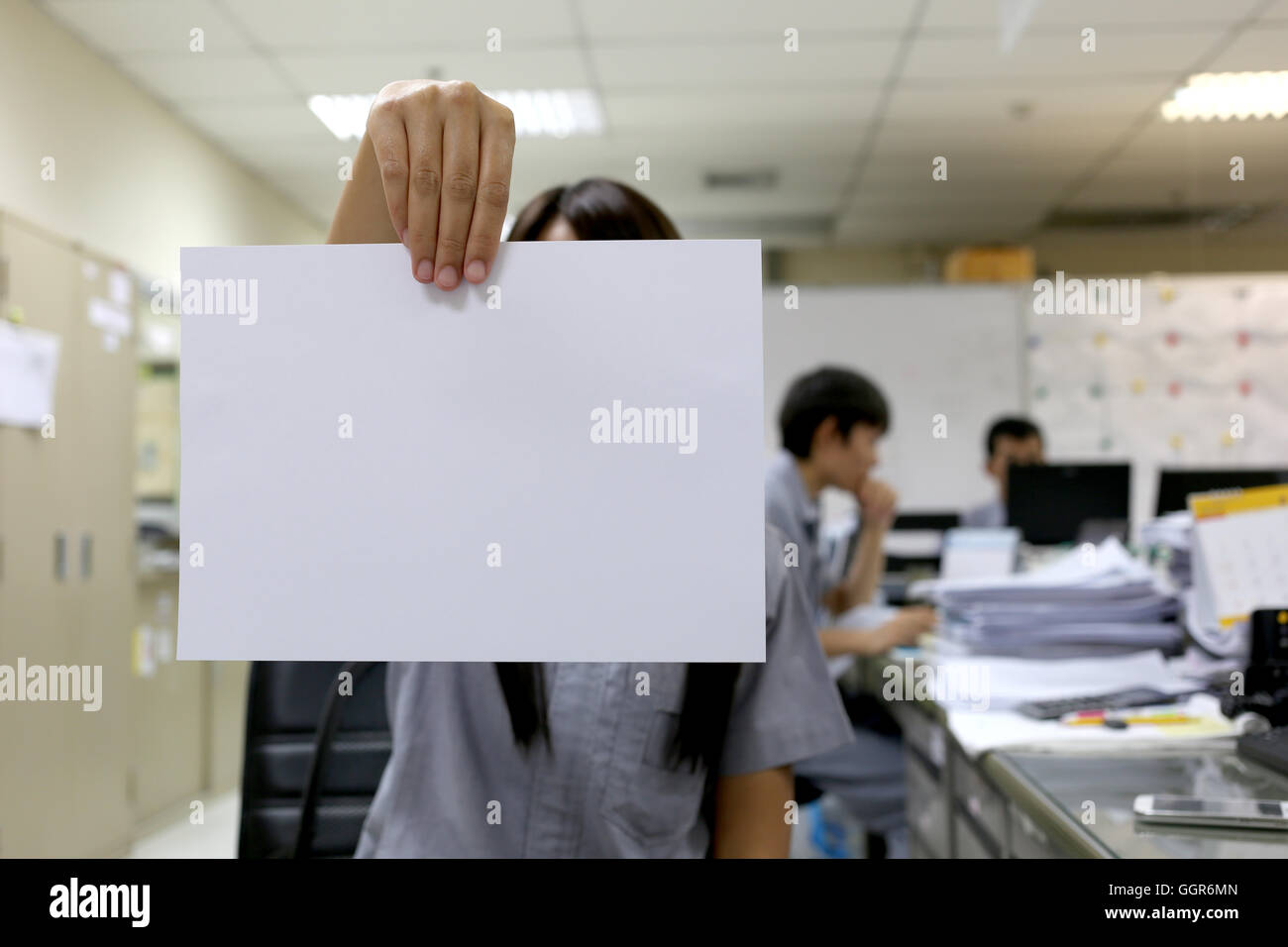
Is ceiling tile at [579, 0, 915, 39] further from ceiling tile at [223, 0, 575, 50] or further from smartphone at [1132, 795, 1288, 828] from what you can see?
smartphone at [1132, 795, 1288, 828]

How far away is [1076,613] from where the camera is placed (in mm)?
Answer: 1312

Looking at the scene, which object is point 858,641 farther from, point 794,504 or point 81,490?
point 81,490

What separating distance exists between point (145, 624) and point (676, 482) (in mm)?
3166

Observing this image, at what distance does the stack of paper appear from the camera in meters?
1.29

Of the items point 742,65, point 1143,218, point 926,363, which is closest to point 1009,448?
point 926,363

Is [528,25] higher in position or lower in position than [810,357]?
lower

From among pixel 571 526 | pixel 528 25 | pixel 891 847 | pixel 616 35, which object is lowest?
pixel 891 847

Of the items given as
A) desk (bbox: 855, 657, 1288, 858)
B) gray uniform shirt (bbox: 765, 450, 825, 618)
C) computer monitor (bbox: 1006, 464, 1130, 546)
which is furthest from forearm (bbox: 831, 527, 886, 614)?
desk (bbox: 855, 657, 1288, 858)

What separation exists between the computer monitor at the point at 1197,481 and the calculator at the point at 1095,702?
1.28 meters

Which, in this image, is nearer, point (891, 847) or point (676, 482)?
point (676, 482)

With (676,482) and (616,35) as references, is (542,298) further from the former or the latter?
(616,35)

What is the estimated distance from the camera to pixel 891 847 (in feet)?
6.61

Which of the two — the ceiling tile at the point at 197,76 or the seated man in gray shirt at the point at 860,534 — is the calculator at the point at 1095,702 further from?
the ceiling tile at the point at 197,76
